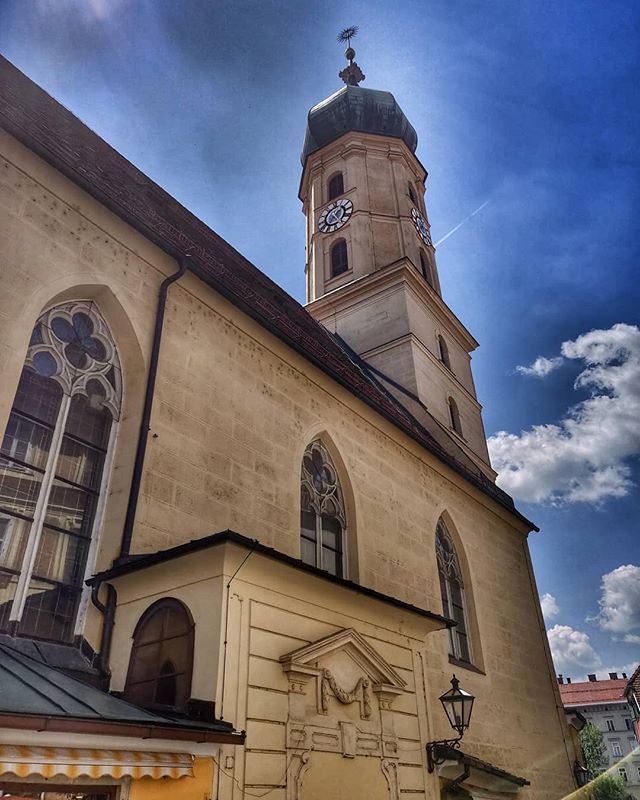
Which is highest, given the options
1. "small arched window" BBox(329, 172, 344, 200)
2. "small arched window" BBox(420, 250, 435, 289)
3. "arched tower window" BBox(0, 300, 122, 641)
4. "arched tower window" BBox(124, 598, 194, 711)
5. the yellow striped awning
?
"small arched window" BBox(329, 172, 344, 200)

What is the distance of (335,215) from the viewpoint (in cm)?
2256

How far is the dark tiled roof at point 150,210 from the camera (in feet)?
24.2

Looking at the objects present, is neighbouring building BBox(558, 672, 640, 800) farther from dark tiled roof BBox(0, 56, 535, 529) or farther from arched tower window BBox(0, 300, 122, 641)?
arched tower window BBox(0, 300, 122, 641)

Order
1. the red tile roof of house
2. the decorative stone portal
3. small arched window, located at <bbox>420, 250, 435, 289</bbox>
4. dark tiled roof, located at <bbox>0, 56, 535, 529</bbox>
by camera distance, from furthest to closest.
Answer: the red tile roof of house, small arched window, located at <bbox>420, 250, 435, 289</bbox>, dark tiled roof, located at <bbox>0, 56, 535, 529</bbox>, the decorative stone portal

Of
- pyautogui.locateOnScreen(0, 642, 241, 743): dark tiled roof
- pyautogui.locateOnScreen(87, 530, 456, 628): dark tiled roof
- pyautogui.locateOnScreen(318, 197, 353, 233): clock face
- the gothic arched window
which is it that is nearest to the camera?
pyautogui.locateOnScreen(0, 642, 241, 743): dark tiled roof

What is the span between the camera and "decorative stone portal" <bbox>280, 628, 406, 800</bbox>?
18.7ft

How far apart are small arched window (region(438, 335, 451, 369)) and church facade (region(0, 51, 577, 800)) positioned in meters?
8.19

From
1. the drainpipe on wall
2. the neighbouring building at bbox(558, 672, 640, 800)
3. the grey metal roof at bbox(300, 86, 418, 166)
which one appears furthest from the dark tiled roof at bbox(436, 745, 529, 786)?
the neighbouring building at bbox(558, 672, 640, 800)

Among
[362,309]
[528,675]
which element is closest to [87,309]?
[528,675]

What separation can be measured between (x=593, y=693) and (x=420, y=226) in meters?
64.1

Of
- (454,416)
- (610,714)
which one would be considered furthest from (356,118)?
(610,714)

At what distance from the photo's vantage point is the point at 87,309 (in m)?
7.32

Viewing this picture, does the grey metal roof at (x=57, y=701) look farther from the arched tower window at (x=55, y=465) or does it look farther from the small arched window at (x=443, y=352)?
the small arched window at (x=443, y=352)

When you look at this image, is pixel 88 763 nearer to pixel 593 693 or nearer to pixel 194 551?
pixel 194 551
